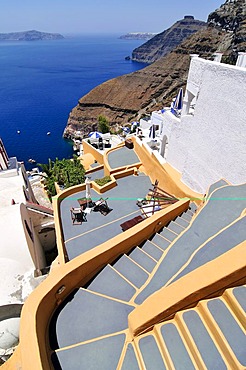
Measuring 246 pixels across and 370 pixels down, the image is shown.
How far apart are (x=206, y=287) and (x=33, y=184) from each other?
21065 mm

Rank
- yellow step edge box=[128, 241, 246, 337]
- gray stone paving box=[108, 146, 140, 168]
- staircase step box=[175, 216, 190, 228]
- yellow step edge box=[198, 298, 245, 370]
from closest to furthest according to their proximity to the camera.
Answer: yellow step edge box=[198, 298, 245, 370] → yellow step edge box=[128, 241, 246, 337] → staircase step box=[175, 216, 190, 228] → gray stone paving box=[108, 146, 140, 168]

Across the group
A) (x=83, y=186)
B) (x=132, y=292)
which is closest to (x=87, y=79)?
(x=83, y=186)

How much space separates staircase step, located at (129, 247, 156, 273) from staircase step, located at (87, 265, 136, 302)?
90 centimetres

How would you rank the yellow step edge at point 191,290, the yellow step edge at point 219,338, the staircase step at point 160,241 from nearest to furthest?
1. the yellow step edge at point 219,338
2. the yellow step edge at point 191,290
3. the staircase step at point 160,241

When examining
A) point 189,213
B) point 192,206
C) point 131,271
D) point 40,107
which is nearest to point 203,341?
point 131,271

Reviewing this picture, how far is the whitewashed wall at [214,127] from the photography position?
862cm

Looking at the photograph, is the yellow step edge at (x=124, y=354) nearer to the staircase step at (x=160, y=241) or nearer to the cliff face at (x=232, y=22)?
the staircase step at (x=160, y=241)

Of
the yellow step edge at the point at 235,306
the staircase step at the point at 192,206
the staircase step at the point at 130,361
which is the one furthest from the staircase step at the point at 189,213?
the staircase step at the point at 130,361

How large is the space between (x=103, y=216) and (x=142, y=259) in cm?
482

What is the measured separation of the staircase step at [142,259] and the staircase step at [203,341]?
236cm

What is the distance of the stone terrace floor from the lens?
10.1 meters

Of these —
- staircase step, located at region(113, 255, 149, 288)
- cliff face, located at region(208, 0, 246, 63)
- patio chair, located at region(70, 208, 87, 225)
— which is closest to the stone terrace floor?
patio chair, located at region(70, 208, 87, 225)

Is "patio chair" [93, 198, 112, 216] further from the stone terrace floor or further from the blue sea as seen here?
the blue sea

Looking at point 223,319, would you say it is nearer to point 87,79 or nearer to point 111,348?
point 111,348
